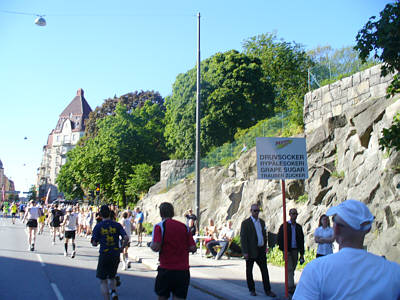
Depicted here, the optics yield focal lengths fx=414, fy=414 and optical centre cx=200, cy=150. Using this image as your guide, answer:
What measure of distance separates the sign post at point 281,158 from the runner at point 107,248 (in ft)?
10.5

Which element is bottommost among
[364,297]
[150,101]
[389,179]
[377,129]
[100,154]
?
[364,297]

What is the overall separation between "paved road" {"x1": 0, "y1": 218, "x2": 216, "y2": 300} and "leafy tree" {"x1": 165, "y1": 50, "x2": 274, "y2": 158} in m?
21.2

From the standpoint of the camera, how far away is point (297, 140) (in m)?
8.88

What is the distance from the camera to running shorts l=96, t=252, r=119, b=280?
7.16 m

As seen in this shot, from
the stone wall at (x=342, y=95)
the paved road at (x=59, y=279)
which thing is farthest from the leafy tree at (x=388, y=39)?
the stone wall at (x=342, y=95)

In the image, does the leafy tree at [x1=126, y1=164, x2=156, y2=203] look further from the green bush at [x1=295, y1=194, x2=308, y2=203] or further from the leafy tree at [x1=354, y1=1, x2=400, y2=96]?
the leafy tree at [x1=354, y1=1, x2=400, y2=96]

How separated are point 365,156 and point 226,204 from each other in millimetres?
9484

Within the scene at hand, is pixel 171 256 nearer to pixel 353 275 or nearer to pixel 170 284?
pixel 170 284

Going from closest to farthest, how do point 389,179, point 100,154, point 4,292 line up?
1. point 4,292
2. point 389,179
3. point 100,154

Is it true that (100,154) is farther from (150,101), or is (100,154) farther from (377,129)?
(377,129)

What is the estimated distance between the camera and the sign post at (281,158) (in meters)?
8.73

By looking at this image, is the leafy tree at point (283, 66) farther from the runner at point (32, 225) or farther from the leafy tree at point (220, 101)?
the runner at point (32, 225)

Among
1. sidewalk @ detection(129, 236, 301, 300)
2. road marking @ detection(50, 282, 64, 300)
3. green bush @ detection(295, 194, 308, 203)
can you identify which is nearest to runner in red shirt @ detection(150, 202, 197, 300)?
sidewalk @ detection(129, 236, 301, 300)

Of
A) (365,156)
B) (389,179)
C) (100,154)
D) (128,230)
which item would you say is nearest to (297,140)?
(389,179)
